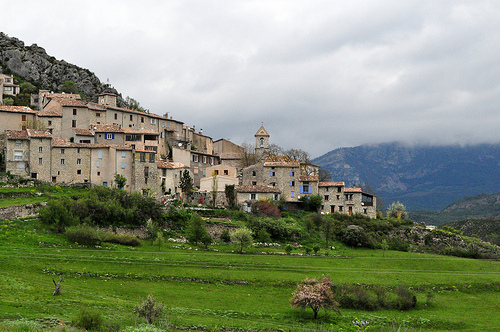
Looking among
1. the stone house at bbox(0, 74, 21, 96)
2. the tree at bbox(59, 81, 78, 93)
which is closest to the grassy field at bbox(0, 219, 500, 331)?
the stone house at bbox(0, 74, 21, 96)

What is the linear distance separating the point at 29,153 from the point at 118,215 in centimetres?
2184

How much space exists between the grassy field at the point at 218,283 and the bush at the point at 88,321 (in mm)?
1909

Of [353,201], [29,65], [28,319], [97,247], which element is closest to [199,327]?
[28,319]

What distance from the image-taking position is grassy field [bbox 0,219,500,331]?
124ft

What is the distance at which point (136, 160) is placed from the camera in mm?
80875

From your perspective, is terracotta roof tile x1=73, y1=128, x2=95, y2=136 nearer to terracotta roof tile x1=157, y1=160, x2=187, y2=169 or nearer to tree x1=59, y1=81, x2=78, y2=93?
terracotta roof tile x1=157, y1=160, x2=187, y2=169

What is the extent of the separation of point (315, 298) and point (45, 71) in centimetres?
11694

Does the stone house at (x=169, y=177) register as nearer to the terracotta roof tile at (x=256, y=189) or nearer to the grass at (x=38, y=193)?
the terracotta roof tile at (x=256, y=189)

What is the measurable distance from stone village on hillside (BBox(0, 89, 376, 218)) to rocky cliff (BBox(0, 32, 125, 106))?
89.7ft

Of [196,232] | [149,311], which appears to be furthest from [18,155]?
[149,311]

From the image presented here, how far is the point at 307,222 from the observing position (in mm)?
78125

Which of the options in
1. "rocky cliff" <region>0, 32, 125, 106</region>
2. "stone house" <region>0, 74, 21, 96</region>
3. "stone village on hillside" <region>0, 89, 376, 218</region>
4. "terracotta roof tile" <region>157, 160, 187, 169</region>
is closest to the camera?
"stone village on hillside" <region>0, 89, 376, 218</region>

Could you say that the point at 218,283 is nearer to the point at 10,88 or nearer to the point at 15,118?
the point at 15,118

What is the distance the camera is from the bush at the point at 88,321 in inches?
1181
